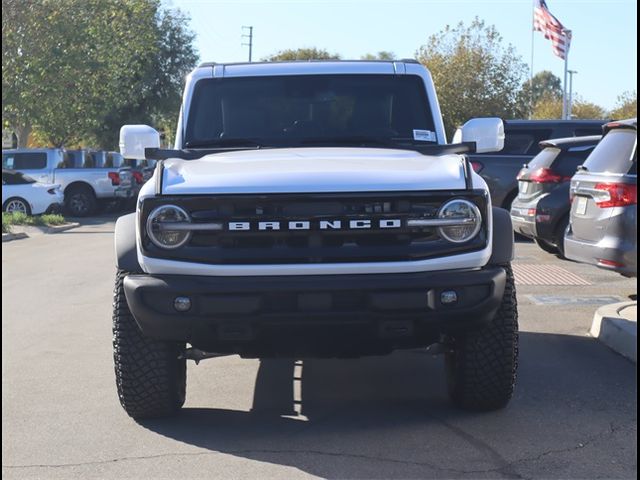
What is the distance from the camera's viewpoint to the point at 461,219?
5176 millimetres

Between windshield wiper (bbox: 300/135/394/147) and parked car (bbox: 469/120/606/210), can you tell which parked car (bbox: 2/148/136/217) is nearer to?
parked car (bbox: 469/120/606/210)

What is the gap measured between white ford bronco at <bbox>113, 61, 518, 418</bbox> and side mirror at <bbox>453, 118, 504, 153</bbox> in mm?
935

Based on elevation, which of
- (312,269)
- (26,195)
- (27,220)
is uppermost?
(312,269)

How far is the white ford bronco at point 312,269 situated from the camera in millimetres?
5012

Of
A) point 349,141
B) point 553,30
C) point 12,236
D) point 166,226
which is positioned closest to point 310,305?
point 166,226

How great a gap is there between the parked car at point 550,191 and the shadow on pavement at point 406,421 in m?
5.75

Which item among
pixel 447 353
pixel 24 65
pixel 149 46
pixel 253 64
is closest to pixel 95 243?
pixel 24 65

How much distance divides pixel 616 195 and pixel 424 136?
80.7 inches

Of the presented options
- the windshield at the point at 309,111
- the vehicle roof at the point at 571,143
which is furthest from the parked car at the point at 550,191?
the windshield at the point at 309,111

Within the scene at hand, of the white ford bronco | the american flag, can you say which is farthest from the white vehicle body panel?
the white ford bronco

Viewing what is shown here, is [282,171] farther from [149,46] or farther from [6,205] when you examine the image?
[149,46]

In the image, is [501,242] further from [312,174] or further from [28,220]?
[28,220]

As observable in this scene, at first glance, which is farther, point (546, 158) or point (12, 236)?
point (12, 236)

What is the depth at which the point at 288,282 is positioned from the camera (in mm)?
4996
